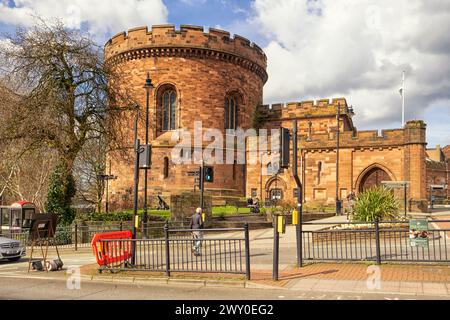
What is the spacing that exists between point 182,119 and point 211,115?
2362 millimetres

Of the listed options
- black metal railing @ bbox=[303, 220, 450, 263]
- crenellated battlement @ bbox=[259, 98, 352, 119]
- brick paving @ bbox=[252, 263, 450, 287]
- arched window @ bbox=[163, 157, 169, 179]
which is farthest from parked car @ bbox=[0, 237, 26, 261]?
crenellated battlement @ bbox=[259, 98, 352, 119]

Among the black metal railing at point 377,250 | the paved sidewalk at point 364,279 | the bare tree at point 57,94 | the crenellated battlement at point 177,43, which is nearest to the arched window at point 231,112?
the crenellated battlement at point 177,43

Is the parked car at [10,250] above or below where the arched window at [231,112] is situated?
below

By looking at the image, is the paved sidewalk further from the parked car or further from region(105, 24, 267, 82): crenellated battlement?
region(105, 24, 267, 82): crenellated battlement

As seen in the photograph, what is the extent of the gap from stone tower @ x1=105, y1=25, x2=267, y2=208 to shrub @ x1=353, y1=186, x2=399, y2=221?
1797 centimetres

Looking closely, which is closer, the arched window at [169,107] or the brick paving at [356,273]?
the brick paving at [356,273]

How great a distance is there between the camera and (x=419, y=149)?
33156 millimetres

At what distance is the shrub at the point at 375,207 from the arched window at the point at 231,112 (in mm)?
20690

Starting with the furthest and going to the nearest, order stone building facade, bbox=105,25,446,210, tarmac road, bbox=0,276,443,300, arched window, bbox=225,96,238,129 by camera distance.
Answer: arched window, bbox=225,96,238,129
stone building facade, bbox=105,25,446,210
tarmac road, bbox=0,276,443,300

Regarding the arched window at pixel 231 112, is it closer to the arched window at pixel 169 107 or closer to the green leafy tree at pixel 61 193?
the arched window at pixel 169 107

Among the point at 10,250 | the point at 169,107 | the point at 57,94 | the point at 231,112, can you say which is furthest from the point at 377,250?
the point at 231,112

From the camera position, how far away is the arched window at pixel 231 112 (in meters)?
38.3

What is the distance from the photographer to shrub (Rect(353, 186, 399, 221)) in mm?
18219
